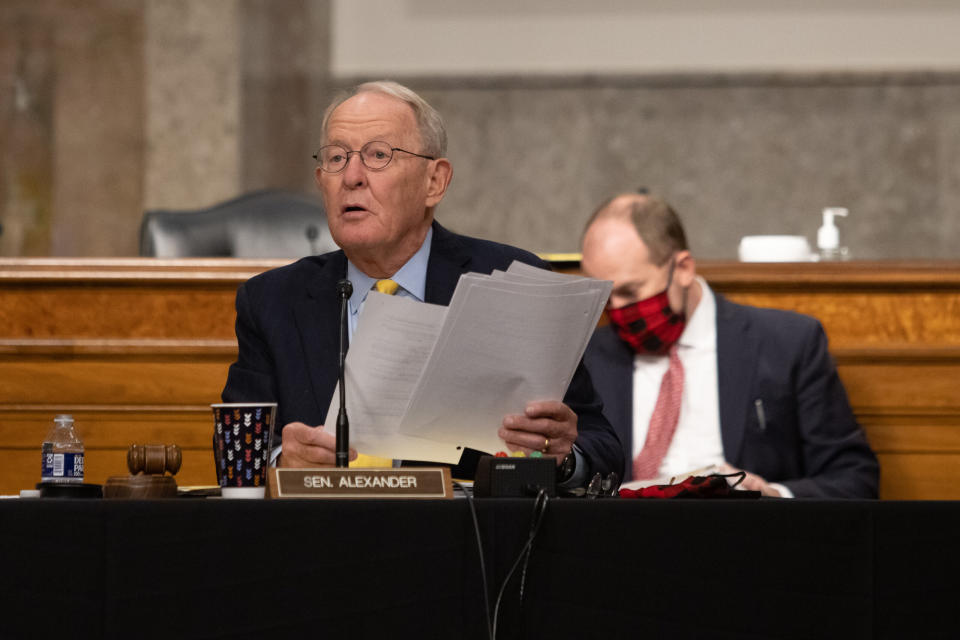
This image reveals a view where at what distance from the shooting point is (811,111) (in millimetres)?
6168

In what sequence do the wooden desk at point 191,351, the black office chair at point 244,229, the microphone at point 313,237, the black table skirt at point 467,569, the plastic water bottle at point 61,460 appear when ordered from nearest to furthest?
the black table skirt at point 467,569 < the plastic water bottle at point 61,460 < the wooden desk at point 191,351 < the microphone at point 313,237 < the black office chair at point 244,229

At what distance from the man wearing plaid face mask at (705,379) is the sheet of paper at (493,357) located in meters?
1.11

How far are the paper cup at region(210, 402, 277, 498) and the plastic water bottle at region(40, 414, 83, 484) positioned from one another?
0.70ft

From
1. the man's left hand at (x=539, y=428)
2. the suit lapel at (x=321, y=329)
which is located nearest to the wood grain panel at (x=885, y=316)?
the suit lapel at (x=321, y=329)

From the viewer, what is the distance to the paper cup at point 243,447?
147 centimetres

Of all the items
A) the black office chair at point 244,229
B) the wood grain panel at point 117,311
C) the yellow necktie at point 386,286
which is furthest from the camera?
the black office chair at point 244,229

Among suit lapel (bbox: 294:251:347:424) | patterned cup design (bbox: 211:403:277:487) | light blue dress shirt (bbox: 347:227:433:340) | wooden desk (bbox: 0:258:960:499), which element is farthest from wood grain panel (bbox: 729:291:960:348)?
patterned cup design (bbox: 211:403:277:487)

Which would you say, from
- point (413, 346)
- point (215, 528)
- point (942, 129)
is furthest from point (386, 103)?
point (942, 129)

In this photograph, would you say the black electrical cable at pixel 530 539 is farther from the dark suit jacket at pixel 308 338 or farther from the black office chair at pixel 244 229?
the black office chair at pixel 244 229

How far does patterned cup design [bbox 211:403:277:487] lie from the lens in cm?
148

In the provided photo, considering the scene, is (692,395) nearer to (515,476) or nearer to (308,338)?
(308,338)

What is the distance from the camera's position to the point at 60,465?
5.13 ft

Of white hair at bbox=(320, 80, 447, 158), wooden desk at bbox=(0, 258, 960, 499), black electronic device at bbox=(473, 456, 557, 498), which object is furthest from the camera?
wooden desk at bbox=(0, 258, 960, 499)

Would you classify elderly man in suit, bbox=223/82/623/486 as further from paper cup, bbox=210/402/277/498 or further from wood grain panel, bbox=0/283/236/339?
wood grain panel, bbox=0/283/236/339
